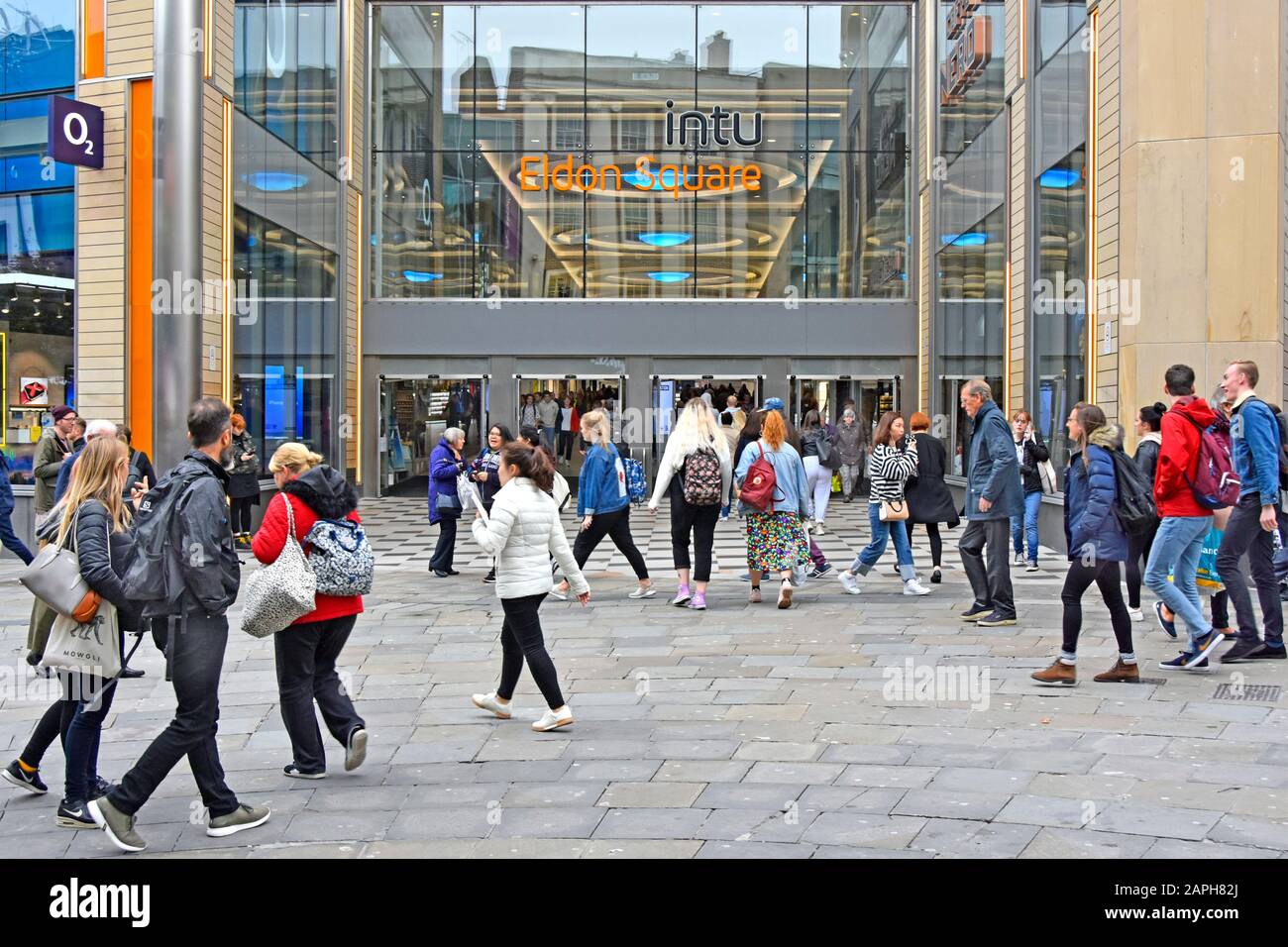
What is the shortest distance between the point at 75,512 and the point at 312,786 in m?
1.60

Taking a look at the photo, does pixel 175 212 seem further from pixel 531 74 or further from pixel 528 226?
pixel 531 74

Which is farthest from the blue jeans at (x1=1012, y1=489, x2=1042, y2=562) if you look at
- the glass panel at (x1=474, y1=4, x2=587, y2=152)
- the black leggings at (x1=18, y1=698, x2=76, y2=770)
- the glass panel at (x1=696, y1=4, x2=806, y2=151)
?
the glass panel at (x1=474, y1=4, x2=587, y2=152)

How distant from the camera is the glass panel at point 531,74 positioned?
2730 centimetres

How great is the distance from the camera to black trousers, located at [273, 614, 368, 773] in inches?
241

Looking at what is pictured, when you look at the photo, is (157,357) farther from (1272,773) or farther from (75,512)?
(1272,773)

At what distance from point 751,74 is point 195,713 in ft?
79.5

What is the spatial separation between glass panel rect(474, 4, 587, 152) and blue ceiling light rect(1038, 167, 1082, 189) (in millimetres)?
12325

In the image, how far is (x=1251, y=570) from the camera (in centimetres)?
863

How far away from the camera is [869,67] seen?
89.4 ft

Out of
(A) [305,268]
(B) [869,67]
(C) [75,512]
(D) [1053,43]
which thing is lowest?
(C) [75,512]

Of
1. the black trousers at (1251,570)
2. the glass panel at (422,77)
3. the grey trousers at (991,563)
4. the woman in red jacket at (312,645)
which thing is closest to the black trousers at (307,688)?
the woman in red jacket at (312,645)

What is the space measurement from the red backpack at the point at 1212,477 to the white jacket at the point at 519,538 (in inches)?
162

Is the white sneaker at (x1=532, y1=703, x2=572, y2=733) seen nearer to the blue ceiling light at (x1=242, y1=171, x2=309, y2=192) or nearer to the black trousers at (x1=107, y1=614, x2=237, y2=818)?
the black trousers at (x1=107, y1=614, x2=237, y2=818)
